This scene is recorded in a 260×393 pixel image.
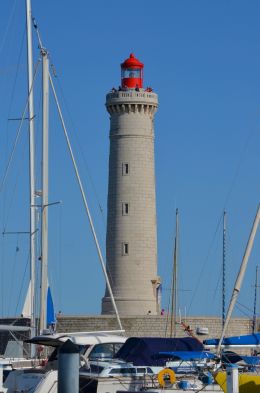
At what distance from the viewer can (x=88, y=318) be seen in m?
38.1

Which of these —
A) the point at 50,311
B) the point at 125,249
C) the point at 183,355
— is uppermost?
the point at 125,249

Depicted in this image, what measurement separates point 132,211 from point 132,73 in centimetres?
501

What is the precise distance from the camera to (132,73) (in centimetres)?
4084

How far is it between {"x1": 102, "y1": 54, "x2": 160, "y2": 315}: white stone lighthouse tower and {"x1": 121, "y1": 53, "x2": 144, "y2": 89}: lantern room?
3.66ft

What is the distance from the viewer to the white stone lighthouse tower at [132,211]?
127 feet

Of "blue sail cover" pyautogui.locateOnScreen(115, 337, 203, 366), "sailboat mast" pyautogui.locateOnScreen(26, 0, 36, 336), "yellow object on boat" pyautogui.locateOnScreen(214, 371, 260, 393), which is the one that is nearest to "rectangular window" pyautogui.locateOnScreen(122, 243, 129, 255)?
"sailboat mast" pyautogui.locateOnScreen(26, 0, 36, 336)

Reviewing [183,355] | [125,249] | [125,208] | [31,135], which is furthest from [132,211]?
[183,355]

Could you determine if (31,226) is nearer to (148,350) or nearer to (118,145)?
(148,350)

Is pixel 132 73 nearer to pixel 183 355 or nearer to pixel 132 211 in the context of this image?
pixel 132 211

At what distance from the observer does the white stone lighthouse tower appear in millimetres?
38844

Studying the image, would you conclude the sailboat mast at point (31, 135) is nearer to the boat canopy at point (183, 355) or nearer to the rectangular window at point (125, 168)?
the boat canopy at point (183, 355)

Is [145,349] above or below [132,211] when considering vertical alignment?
below

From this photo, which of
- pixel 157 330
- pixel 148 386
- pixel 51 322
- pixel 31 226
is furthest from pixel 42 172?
pixel 157 330

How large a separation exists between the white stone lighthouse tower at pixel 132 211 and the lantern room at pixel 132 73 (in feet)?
3.66
